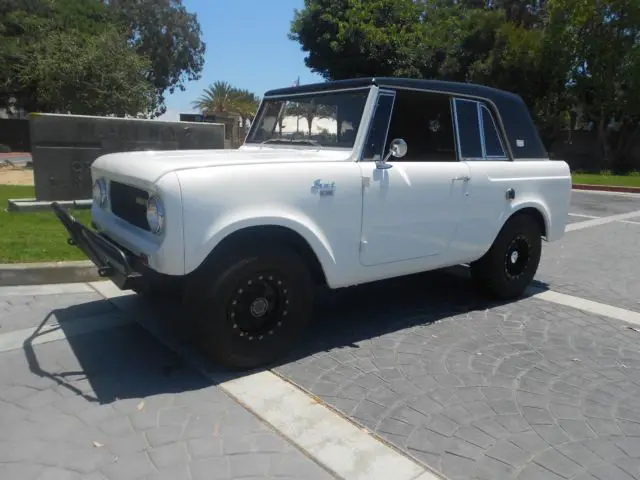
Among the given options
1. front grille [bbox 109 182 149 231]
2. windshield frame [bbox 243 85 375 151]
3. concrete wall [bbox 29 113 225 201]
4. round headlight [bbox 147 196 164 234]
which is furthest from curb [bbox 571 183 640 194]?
round headlight [bbox 147 196 164 234]

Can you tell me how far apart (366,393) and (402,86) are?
2356 mm

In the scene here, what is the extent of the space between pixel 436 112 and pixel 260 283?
7.22 ft

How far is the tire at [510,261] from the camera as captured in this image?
520cm

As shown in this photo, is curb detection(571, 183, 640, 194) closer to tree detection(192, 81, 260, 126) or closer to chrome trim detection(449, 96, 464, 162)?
chrome trim detection(449, 96, 464, 162)

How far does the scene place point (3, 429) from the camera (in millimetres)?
3037

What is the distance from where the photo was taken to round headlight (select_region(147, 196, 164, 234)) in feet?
10.5

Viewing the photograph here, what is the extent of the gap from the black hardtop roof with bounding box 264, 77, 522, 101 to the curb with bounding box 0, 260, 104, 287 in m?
2.51

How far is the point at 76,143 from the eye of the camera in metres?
8.88

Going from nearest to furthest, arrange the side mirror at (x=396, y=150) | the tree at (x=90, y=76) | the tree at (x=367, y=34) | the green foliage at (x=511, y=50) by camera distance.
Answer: the side mirror at (x=396, y=150) < the tree at (x=90, y=76) < the green foliage at (x=511, y=50) < the tree at (x=367, y=34)

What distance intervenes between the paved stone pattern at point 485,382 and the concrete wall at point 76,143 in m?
5.55

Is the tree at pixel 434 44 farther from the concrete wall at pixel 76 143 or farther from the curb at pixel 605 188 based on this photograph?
the concrete wall at pixel 76 143

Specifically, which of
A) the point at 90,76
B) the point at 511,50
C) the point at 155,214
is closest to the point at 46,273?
the point at 155,214

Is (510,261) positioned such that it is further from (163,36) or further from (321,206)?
(163,36)

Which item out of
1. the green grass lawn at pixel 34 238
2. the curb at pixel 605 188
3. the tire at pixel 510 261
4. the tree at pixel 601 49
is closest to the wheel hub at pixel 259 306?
the tire at pixel 510 261
